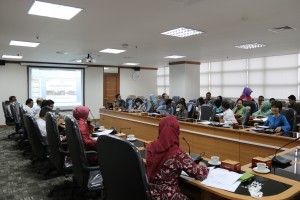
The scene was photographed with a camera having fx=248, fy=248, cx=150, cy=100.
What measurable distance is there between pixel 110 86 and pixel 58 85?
2.49 meters

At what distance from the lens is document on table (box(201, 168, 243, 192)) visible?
153 cm

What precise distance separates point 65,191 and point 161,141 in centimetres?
220

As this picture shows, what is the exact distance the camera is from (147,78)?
505 inches

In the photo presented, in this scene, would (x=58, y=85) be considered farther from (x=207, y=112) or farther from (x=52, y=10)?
(x=52, y=10)

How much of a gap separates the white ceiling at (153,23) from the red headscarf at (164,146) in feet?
5.64

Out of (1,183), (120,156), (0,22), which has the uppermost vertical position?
(0,22)

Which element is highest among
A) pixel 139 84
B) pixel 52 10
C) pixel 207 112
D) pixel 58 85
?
pixel 52 10

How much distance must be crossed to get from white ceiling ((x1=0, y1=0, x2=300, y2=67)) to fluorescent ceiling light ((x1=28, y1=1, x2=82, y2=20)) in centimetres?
9

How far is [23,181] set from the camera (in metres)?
3.66

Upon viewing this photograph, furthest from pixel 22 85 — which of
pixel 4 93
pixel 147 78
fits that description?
pixel 147 78

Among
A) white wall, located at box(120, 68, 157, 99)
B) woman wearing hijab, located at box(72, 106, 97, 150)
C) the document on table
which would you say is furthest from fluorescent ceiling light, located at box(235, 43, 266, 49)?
white wall, located at box(120, 68, 157, 99)

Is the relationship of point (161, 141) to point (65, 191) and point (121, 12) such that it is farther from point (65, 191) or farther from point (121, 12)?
point (121, 12)

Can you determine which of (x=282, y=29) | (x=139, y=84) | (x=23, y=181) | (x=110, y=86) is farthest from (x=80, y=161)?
(x=139, y=84)

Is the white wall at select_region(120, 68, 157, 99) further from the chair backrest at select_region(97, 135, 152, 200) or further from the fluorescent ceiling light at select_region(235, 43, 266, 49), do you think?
→ the chair backrest at select_region(97, 135, 152, 200)
